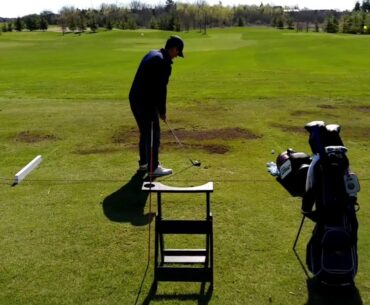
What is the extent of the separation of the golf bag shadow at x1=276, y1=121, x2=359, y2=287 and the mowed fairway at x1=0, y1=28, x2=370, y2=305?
282mm

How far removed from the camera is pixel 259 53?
42.0m

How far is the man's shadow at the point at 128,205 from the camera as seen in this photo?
24.0 feet

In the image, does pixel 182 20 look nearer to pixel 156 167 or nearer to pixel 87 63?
pixel 87 63

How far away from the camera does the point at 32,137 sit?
1284 centimetres

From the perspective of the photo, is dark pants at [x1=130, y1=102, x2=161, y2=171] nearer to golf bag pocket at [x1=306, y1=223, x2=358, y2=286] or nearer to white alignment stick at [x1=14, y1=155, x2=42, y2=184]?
white alignment stick at [x1=14, y1=155, x2=42, y2=184]

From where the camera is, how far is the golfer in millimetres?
8398

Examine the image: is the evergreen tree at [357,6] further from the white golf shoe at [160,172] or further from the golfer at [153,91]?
the golfer at [153,91]

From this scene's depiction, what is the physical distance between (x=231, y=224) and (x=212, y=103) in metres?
11.1

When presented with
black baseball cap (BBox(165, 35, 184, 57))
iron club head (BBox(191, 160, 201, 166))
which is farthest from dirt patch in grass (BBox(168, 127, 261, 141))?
black baseball cap (BBox(165, 35, 184, 57))

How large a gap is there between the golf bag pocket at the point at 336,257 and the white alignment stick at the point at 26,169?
5.84 m

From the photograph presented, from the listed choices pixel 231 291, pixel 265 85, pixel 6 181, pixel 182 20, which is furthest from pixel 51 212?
pixel 182 20

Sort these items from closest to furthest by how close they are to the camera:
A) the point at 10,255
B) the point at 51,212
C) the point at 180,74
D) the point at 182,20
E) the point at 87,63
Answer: the point at 10,255, the point at 51,212, the point at 180,74, the point at 87,63, the point at 182,20

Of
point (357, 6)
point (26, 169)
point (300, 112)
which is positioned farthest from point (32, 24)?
point (26, 169)

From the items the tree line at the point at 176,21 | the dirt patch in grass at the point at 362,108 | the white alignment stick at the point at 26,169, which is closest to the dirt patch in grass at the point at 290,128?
the dirt patch in grass at the point at 362,108
